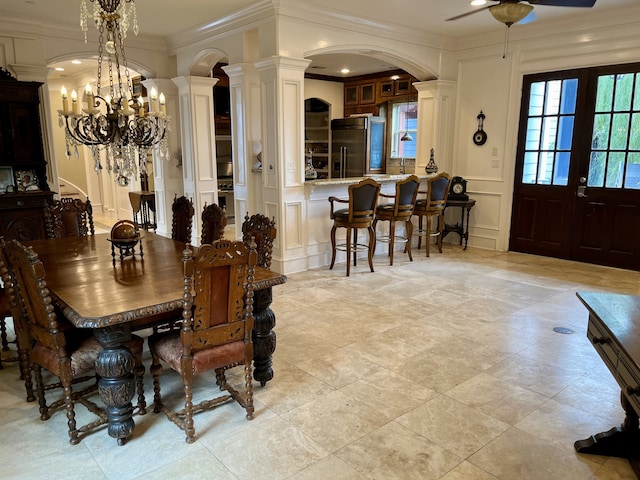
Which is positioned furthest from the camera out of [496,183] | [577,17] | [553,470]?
[496,183]

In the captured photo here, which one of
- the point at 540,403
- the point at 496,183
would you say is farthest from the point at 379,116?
the point at 540,403

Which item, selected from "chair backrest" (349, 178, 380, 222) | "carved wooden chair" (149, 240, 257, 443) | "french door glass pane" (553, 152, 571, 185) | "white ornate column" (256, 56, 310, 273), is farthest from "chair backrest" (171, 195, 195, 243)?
"french door glass pane" (553, 152, 571, 185)

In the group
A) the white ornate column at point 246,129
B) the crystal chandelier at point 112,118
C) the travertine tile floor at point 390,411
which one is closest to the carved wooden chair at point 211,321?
the travertine tile floor at point 390,411

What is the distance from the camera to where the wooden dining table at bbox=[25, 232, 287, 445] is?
7.13 feet

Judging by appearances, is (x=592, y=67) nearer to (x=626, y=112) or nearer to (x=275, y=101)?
(x=626, y=112)

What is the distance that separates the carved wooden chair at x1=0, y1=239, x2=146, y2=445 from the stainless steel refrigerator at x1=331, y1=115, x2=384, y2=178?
7298 mm

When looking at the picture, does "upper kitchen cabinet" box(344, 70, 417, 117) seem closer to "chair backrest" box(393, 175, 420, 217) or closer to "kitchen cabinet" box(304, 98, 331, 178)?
"kitchen cabinet" box(304, 98, 331, 178)

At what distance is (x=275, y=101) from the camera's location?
5055mm

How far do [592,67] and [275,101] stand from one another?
380 centimetres

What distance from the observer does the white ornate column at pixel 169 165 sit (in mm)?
6945

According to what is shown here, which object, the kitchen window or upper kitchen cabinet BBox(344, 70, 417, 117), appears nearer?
upper kitchen cabinet BBox(344, 70, 417, 117)

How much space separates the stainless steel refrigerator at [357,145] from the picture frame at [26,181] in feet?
18.4

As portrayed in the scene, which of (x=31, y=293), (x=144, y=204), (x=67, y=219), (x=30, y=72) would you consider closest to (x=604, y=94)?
(x=67, y=219)

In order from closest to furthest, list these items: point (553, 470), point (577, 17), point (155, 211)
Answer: point (553, 470) → point (577, 17) → point (155, 211)
